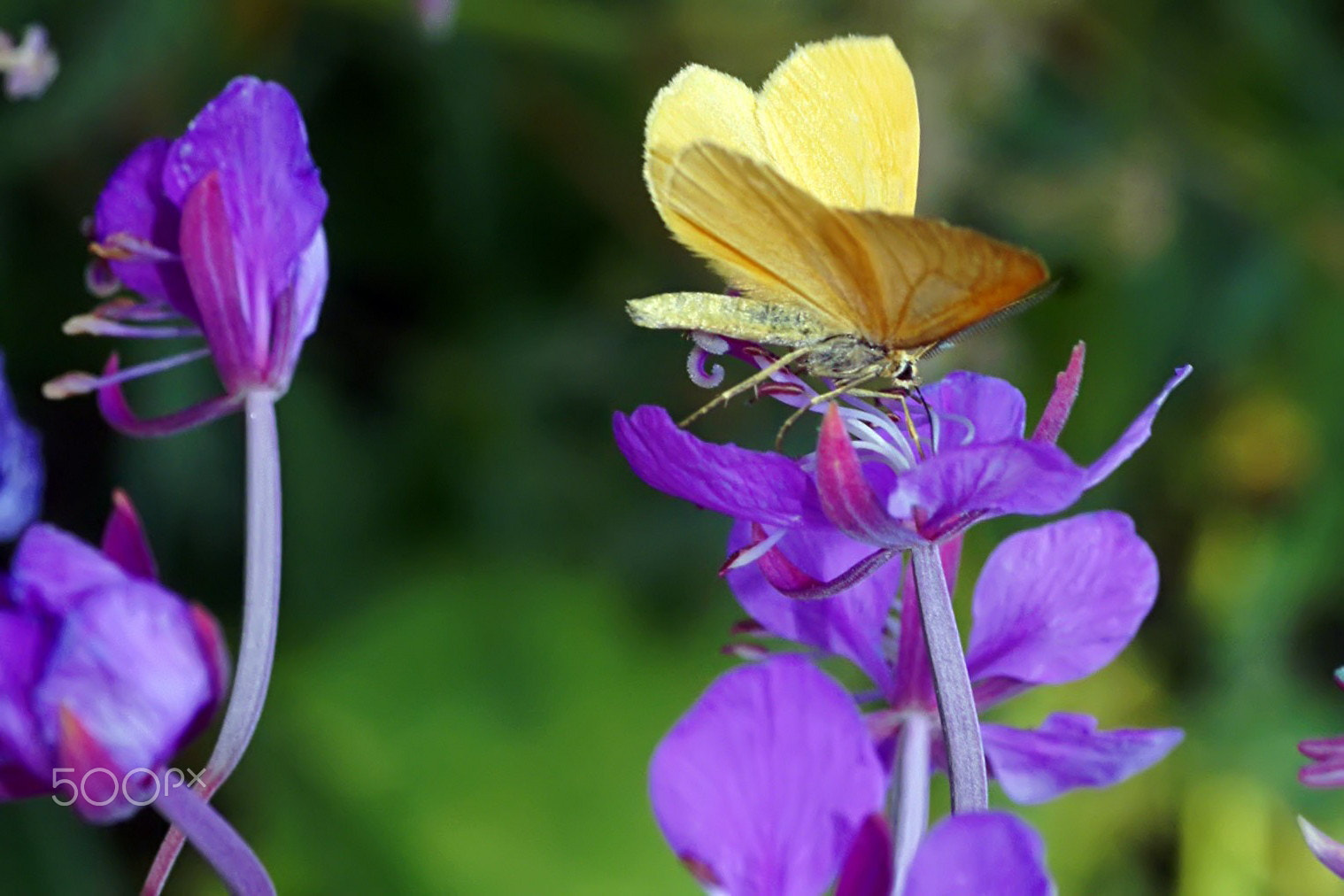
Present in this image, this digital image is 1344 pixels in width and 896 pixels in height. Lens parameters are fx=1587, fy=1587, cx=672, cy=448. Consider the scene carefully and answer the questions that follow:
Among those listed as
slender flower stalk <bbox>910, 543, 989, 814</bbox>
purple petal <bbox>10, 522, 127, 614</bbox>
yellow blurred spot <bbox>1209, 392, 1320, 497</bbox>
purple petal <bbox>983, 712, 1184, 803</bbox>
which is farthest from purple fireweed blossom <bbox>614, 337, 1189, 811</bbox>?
yellow blurred spot <bbox>1209, 392, 1320, 497</bbox>

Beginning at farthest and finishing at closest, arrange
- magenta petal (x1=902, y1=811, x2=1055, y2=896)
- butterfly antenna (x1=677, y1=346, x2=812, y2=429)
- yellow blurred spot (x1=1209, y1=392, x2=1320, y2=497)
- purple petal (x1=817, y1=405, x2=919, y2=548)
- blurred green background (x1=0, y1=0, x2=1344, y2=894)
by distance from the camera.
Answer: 1. yellow blurred spot (x1=1209, y1=392, x2=1320, y2=497)
2. blurred green background (x1=0, y1=0, x2=1344, y2=894)
3. butterfly antenna (x1=677, y1=346, x2=812, y2=429)
4. purple petal (x1=817, y1=405, x2=919, y2=548)
5. magenta petal (x1=902, y1=811, x2=1055, y2=896)

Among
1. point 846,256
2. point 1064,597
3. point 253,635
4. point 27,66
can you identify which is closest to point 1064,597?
point 1064,597


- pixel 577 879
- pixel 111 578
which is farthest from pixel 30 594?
pixel 577 879

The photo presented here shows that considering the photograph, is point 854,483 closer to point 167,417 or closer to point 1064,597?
point 1064,597

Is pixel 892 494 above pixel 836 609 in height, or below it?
above

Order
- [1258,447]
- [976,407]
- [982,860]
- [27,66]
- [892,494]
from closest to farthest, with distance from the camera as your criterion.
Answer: [982,860], [892,494], [976,407], [27,66], [1258,447]

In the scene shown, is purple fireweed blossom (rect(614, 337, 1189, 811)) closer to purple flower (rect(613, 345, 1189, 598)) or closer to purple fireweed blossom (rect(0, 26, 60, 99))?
purple flower (rect(613, 345, 1189, 598))

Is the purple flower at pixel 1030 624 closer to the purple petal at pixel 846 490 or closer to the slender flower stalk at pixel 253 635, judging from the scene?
the purple petal at pixel 846 490
